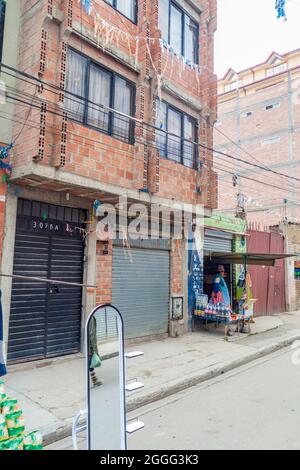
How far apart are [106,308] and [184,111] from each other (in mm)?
8303

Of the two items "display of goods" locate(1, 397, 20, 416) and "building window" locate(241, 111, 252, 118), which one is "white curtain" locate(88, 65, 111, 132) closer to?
"display of goods" locate(1, 397, 20, 416)

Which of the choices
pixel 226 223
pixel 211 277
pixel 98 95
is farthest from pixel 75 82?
pixel 211 277

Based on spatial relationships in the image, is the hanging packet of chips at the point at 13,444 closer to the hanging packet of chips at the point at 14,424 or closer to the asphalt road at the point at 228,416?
the hanging packet of chips at the point at 14,424

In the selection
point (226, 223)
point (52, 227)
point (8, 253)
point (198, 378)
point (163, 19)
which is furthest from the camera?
point (226, 223)

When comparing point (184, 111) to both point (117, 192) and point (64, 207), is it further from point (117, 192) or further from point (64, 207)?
point (64, 207)

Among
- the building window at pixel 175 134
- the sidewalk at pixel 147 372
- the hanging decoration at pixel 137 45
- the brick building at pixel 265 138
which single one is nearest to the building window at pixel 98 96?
the hanging decoration at pixel 137 45

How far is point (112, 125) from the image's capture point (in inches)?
307

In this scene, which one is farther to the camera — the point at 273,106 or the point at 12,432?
the point at 273,106

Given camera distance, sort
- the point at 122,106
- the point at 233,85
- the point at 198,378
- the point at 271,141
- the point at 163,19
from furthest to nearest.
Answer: the point at 233,85 → the point at 271,141 → the point at 163,19 → the point at 122,106 → the point at 198,378

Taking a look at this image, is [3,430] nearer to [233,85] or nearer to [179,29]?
[179,29]

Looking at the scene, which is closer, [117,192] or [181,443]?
[181,443]

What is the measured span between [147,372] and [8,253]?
11.3 feet

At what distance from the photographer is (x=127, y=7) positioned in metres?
8.36
